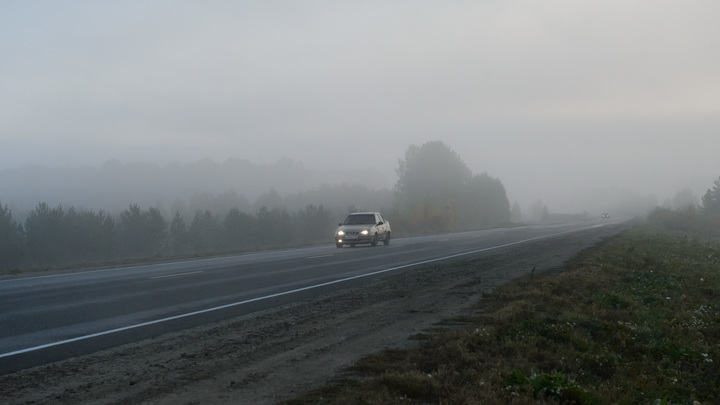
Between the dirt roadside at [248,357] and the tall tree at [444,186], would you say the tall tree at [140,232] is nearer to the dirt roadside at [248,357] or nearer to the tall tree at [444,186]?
the tall tree at [444,186]

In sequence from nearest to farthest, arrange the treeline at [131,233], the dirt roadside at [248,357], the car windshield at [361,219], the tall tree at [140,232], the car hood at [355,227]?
the dirt roadside at [248,357] → the car hood at [355,227] → the car windshield at [361,219] → the treeline at [131,233] → the tall tree at [140,232]

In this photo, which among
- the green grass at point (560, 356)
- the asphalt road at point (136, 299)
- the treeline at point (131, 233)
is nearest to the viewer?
the green grass at point (560, 356)

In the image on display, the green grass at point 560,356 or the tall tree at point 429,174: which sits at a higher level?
the tall tree at point 429,174

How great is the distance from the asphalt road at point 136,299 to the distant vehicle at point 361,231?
33.0 ft

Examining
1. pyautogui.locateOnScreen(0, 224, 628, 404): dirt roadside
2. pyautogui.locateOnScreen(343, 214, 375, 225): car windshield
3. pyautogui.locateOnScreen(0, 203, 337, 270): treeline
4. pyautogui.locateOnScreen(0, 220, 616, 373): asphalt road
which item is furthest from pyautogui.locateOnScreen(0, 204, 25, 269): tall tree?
pyautogui.locateOnScreen(0, 224, 628, 404): dirt roadside

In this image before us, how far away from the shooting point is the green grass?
5.40 meters

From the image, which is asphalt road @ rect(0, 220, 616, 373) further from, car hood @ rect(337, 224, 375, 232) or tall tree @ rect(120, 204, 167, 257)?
tall tree @ rect(120, 204, 167, 257)

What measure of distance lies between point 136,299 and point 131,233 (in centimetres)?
8025

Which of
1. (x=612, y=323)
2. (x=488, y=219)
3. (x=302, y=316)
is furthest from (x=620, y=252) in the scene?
(x=488, y=219)

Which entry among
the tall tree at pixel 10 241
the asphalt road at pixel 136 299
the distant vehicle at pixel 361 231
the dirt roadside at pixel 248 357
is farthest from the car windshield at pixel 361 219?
the tall tree at pixel 10 241

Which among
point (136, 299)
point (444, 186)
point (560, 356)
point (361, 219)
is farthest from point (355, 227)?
point (444, 186)

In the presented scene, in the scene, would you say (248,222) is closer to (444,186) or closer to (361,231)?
(444,186)

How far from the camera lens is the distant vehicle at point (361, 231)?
31297 mm

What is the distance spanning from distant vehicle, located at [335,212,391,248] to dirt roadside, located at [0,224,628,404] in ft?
Answer: 61.9
